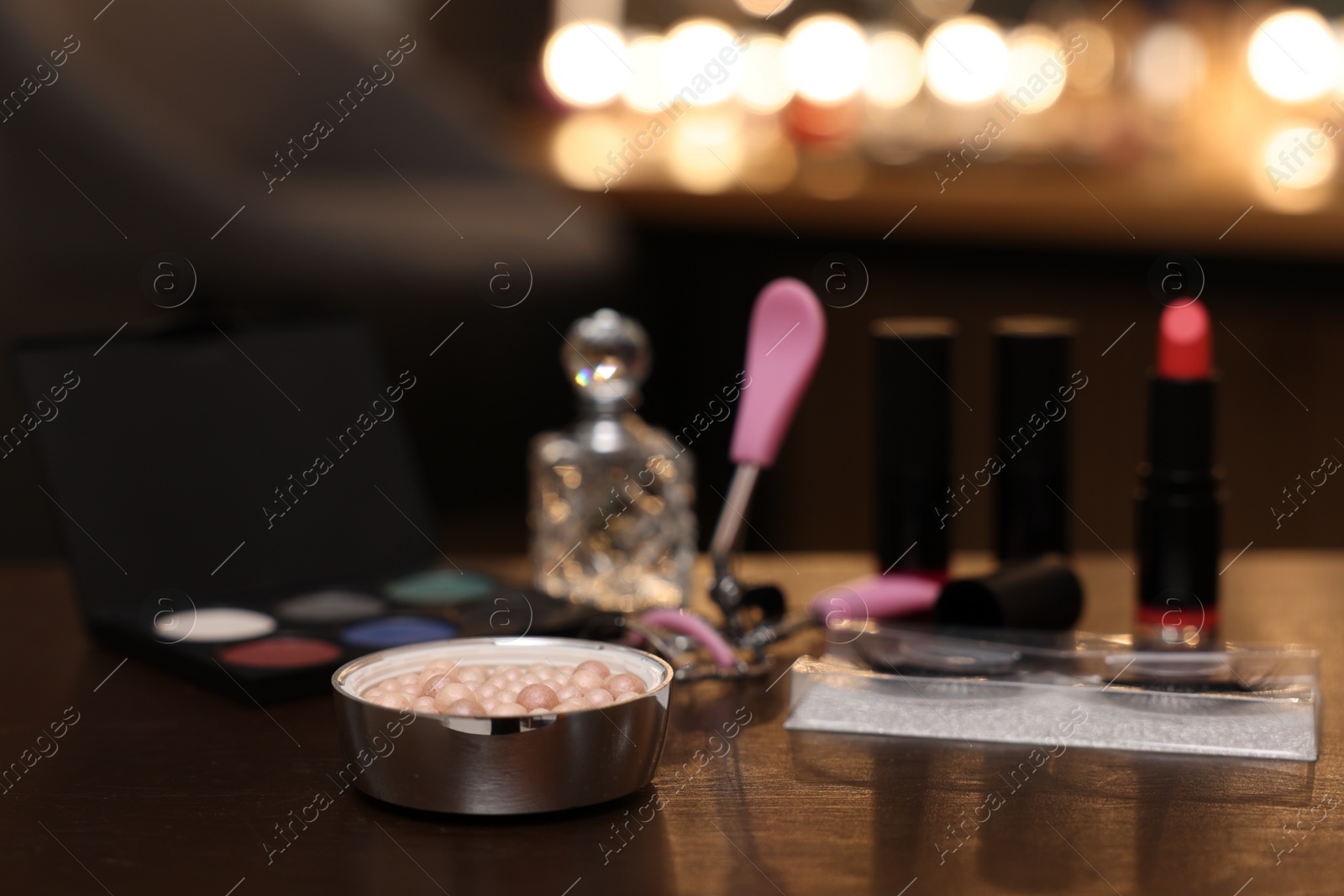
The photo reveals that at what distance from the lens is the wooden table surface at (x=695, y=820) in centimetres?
56

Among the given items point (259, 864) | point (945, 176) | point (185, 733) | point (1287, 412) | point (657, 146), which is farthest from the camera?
point (657, 146)

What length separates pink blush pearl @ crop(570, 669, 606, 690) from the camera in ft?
2.09

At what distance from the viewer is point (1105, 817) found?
0.62m

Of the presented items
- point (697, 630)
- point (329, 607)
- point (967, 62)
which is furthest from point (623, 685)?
point (967, 62)

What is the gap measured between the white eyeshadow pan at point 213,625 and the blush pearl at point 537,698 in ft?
1.01

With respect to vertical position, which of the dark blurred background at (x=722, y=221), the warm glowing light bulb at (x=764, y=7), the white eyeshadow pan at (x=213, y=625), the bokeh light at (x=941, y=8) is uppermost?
the warm glowing light bulb at (x=764, y=7)

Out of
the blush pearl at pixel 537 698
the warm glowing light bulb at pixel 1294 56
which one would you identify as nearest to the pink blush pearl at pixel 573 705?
the blush pearl at pixel 537 698

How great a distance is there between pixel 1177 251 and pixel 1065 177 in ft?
1.44

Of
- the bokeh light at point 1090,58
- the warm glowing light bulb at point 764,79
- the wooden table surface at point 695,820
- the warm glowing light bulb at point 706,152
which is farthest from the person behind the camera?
the warm glowing light bulb at point 764,79

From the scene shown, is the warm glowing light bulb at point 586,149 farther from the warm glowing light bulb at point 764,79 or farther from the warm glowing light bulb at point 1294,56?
the warm glowing light bulb at point 1294,56

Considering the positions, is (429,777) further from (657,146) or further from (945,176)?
(657,146)

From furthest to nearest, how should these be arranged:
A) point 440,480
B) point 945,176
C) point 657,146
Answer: point 657,146
point 945,176
point 440,480

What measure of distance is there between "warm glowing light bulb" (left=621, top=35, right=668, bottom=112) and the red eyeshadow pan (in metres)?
3.11

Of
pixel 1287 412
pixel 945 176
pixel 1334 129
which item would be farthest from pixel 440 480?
pixel 1334 129
